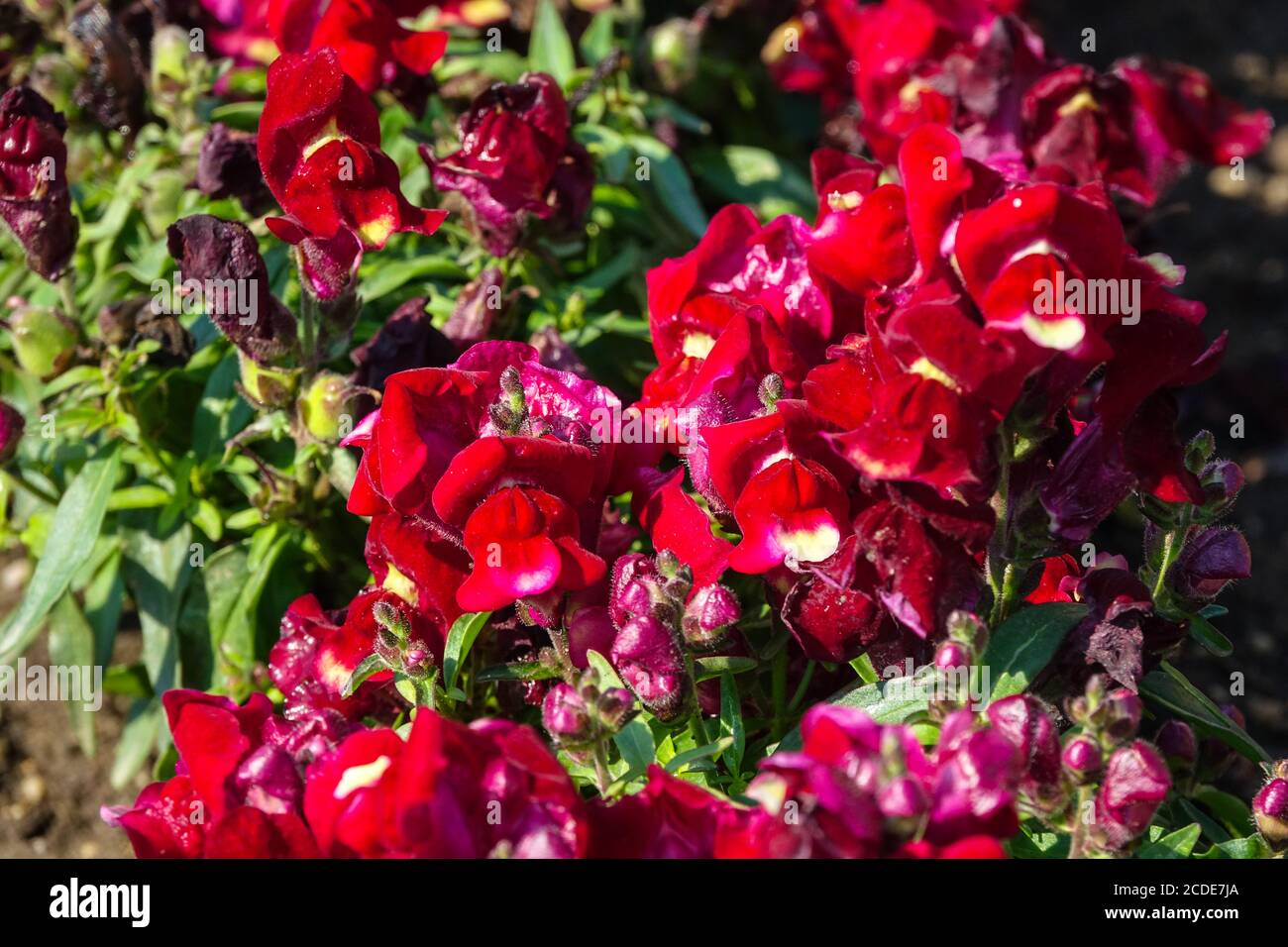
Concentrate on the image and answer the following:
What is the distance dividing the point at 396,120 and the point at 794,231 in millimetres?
1053

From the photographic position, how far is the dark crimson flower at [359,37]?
1890 millimetres

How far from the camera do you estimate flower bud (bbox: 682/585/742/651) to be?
1400 millimetres

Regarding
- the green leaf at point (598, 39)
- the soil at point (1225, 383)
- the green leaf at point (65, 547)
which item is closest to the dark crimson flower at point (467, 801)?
the green leaf at point (65, 547)

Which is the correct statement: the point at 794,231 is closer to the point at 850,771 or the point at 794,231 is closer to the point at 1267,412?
the point at 850,771

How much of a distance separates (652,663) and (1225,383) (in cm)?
251

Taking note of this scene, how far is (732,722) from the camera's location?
1477 millimetres

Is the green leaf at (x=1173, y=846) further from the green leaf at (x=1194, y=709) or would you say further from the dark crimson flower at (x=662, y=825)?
the dark crimson flower at (x=662, y=825)

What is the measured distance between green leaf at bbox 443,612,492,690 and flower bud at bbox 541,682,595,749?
26cm

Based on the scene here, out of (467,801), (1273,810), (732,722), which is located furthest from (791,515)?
(1273,810)

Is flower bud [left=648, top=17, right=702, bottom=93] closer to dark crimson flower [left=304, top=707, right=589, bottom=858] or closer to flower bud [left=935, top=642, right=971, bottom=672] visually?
flower bud [left=935, top=642, right=971, bottom=672]

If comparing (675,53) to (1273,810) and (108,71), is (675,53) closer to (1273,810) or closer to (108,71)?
(108,71)

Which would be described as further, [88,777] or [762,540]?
[88,777]

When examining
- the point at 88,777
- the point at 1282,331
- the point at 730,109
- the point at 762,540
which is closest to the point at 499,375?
the point at 762,540
